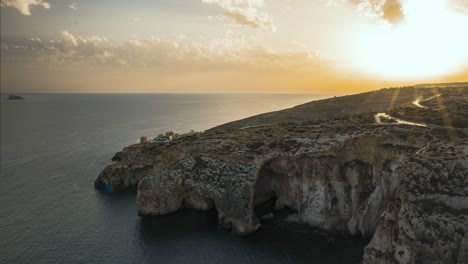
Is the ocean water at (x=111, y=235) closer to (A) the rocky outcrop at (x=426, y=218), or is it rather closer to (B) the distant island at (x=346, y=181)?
(B) the distant island at (x=346, y=181)

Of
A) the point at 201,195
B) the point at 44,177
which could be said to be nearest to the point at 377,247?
the point at 201,195

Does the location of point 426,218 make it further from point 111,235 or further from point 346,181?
point 111,235

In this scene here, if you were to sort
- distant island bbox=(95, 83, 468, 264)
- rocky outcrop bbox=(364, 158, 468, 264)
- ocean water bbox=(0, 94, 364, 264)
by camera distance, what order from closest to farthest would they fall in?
rocky outcrop bbox=(364, 158, 468, 264) < distant island bbox=(95, 83, 468, 264) < ocean water bbox=(0, 94, 364, 264)

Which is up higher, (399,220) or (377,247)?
(399,220)

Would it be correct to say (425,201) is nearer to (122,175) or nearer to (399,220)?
(399,220)

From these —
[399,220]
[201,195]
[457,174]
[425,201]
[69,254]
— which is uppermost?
[457,174]

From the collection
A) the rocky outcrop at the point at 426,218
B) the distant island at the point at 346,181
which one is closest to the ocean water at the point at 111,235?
the distant island at the point at 346,181

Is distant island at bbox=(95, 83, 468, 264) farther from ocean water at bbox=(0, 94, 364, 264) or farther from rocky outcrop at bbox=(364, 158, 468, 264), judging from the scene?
ocean water at bbox=(0, 94, 364, 264)

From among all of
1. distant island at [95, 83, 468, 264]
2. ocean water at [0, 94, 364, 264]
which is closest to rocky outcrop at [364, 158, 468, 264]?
distant island at [95, 83, 468, 264]
